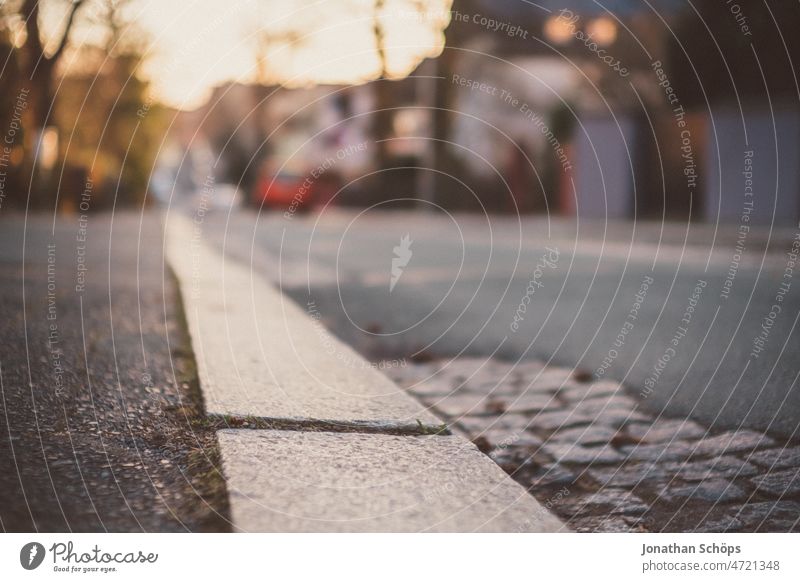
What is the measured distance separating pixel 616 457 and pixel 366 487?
1002 millimetres

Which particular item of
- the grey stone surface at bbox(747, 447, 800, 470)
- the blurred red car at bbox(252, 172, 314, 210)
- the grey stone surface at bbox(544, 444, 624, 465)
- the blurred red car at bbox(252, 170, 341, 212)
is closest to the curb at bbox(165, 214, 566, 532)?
the grey stone surface at bbox(544, 444, 624, 465)

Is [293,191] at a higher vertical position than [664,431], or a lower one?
higher

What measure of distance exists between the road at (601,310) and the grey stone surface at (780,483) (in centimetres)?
38

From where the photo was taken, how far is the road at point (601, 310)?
125 inches

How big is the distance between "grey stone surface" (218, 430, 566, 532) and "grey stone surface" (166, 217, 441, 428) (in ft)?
0.69

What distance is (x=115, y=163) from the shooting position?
31.1m

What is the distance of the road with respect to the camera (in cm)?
317

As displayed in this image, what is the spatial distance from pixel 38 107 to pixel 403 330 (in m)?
11.3

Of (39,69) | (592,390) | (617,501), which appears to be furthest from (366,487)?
(39,69)

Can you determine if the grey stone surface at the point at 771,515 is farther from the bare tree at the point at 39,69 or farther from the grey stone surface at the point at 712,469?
the bare tree at the point at 39,69

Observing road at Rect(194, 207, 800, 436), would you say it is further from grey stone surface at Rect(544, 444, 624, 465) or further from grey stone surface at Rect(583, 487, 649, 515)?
grey stone surface at Rect(583, 487, 649, 515)

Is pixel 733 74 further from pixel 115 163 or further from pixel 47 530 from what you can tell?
pixel 115 163

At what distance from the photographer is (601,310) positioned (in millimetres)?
4836

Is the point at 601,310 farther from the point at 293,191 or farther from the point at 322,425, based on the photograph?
the point at 293,191
